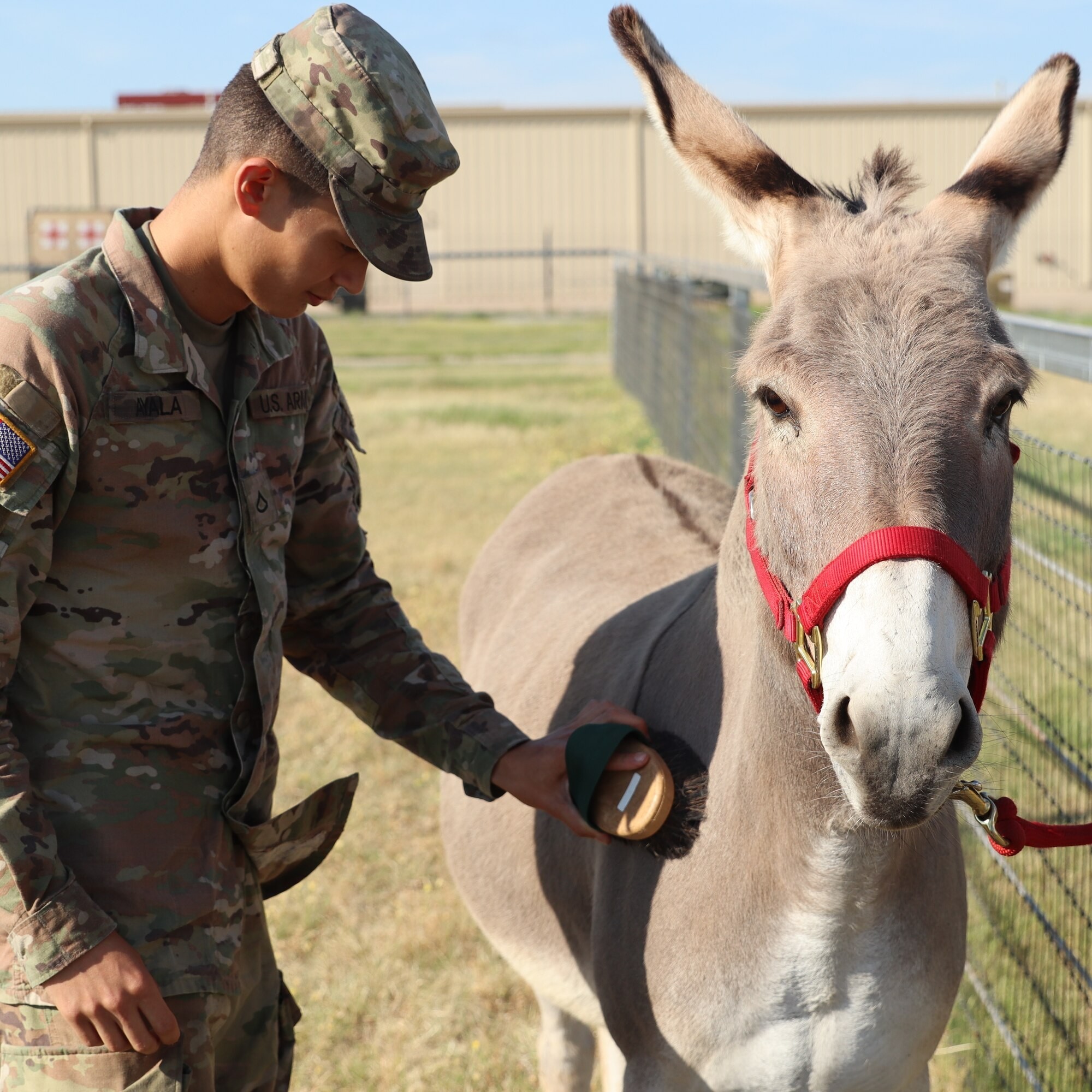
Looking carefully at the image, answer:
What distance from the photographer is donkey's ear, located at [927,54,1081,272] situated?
206 centimetres

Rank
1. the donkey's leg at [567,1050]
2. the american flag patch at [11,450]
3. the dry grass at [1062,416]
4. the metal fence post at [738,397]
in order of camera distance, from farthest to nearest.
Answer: the dry grass at [1062,416] < the metal fence post at [738,397] < the donkey's leg at [567,1050] < the american flag patch at [11,450]

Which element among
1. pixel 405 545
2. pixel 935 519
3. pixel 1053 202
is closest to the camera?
pixel 935 519

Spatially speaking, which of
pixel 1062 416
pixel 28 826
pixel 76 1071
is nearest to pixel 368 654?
pixel 28 826

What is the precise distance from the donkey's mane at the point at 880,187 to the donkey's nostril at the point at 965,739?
0.93m

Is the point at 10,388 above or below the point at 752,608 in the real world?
above

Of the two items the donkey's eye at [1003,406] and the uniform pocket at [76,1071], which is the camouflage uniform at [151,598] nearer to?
the uniform pocket at [76,1071]

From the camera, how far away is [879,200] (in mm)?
2072

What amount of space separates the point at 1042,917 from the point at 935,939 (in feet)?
3.23

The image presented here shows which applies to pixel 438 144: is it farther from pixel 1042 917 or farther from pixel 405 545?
pixel 405 545

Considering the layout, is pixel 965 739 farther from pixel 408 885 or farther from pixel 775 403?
pixel 408 885

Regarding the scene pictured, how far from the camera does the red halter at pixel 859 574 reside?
1.60m

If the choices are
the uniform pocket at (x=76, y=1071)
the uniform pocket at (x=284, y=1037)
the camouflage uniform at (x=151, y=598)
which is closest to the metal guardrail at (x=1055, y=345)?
the camouflage uniform at (x=151, y=598)

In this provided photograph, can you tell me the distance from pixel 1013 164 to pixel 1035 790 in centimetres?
277

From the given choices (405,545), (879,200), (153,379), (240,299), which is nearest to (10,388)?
(153,379)
